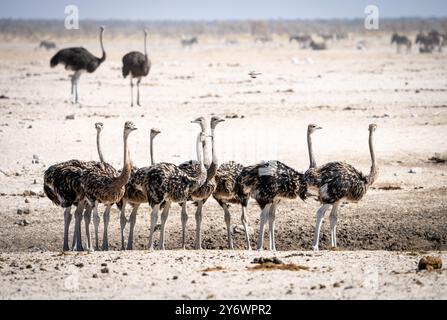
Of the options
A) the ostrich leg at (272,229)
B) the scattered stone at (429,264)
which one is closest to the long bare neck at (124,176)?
the ostrich leg at (272,229)

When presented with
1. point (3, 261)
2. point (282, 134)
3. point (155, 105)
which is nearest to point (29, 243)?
point (3, 261)

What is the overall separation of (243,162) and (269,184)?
4360 mm

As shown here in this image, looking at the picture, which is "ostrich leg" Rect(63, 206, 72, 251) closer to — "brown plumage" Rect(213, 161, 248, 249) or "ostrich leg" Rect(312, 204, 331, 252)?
"brown plumage" Rect(213, 161, 248, 249)

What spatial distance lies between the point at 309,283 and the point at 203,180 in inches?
101

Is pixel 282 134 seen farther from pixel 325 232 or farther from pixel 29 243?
pixel 29 243

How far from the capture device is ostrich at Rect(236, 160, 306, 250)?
10.2 metres

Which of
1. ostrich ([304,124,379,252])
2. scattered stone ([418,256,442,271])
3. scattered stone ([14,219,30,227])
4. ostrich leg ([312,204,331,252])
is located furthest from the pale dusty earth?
ostrich ([304,124,379,252])

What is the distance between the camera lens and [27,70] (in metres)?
30.9

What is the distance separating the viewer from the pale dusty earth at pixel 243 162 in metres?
8.08

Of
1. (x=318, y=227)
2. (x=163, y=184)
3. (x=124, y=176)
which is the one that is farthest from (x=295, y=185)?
(x=124, y=176)

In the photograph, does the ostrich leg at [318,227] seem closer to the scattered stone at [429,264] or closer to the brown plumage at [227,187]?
the brown plumage at [227,187]

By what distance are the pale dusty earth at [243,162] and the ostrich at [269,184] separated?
687 mm

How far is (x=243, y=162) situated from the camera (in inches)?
573

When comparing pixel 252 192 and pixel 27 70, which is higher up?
pixel 27 70
